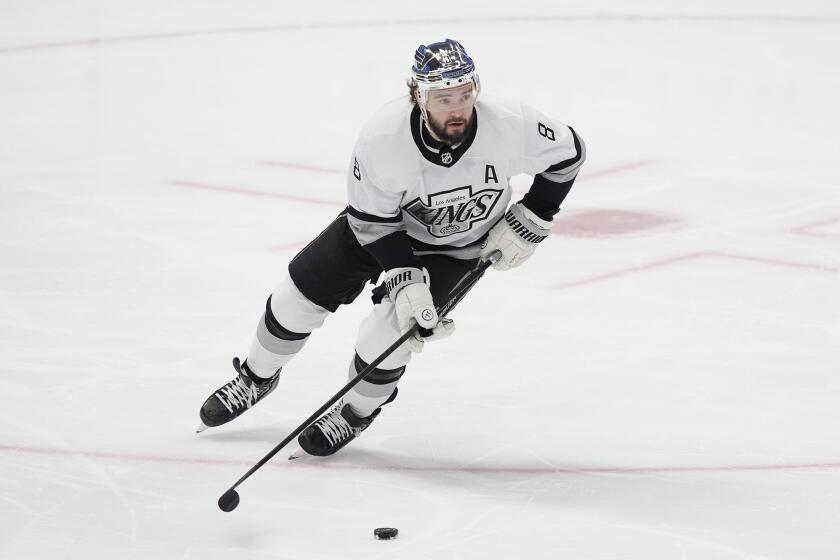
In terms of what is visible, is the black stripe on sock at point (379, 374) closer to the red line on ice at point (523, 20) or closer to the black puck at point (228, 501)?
the black puck at point (228, 501)

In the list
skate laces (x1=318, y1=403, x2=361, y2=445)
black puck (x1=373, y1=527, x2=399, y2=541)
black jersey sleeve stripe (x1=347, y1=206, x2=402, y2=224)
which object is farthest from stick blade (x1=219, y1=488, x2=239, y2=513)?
black jersey sleeve stripe (x1=347, y1=206, x2=402, y2=224)

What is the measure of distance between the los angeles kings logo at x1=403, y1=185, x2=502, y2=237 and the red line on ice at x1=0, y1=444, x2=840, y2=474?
587mm

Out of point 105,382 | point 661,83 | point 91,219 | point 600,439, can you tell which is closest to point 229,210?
point 91,219

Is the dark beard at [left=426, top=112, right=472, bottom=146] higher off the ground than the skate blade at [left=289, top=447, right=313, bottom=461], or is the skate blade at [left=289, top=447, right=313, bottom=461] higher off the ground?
the dark beard at [left=426, top=112, right=472, bottom=146]

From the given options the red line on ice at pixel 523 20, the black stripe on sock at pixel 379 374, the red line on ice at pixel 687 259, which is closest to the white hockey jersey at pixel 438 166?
the black stripe on sock at pixel 379 374

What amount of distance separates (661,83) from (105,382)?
3.87 m

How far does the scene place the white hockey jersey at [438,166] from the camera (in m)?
2.83

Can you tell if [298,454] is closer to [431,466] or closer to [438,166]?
[431,466]

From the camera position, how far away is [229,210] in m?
5.00

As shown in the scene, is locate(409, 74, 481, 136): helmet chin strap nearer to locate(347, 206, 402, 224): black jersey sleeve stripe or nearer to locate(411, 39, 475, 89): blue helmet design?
locate(411, 39, 475, 89): blue helmet design

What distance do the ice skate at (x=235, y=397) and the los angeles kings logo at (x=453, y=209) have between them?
2.14ft

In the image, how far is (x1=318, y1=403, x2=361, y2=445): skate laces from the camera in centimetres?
318

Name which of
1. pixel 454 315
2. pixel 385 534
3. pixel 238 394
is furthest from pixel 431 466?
pixel 454 315

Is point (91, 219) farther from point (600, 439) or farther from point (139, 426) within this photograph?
point (600, 439)
